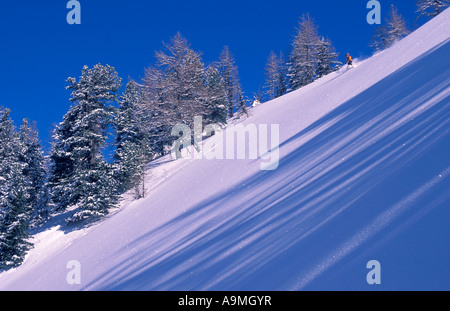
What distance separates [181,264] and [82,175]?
17.4 metres

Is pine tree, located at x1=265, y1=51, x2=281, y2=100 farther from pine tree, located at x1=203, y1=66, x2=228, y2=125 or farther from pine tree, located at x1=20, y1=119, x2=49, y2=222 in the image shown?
pine tree, located at x1=20, y1=119, x2=49, y2=222

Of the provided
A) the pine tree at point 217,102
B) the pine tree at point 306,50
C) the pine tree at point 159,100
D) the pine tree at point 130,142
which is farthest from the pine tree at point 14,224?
the pine tree at point 306,50

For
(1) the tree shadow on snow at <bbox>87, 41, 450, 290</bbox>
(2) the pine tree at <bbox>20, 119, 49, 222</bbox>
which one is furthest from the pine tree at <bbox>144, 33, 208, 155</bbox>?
(1) the tree shadow on snow at <bbox>87, 41, 450, 290</bbox>

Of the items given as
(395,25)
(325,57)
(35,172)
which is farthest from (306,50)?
(35,172)

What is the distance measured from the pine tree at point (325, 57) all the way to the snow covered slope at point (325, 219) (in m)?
33.1

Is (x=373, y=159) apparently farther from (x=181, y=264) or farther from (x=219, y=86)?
(x=219, y=86)

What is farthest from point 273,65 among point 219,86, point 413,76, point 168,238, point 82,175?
point 168,238

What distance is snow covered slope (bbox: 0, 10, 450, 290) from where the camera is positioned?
8.52 ft

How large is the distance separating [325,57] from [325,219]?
133ft

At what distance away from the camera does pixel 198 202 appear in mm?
7859

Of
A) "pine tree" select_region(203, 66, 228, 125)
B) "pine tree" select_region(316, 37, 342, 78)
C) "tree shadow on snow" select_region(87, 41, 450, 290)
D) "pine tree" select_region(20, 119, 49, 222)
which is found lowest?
"tree shadow on snow" select_region(87, 41, 450, 290)

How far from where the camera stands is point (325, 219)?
356cm

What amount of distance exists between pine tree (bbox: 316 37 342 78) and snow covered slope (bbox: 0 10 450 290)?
3307 centimetres

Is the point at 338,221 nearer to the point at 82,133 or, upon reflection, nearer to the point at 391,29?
the point at 82,133
